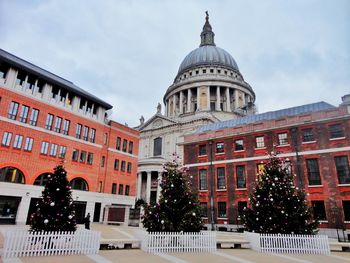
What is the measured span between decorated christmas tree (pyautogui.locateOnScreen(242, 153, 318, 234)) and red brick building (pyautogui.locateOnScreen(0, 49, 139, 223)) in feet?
51.9

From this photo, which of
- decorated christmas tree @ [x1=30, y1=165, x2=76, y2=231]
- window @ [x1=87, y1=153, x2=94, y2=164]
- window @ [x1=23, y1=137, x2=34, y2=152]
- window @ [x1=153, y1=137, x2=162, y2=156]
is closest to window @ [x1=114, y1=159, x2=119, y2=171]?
window @ [x1=87, y1=153, x2=94, y2=164]

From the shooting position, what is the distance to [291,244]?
15.3 metres

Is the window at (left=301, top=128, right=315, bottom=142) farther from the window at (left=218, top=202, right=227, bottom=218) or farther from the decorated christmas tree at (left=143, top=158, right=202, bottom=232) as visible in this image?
the decorated christmas tree at (left=143, top=158, right=202, bottom=232)

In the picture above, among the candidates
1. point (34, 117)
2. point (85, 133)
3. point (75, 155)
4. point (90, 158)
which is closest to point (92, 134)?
point (85, 133)

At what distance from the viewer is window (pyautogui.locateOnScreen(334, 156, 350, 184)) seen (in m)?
24.4

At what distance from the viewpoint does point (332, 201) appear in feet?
80.4

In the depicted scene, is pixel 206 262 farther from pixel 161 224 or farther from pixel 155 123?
pixel 155 123

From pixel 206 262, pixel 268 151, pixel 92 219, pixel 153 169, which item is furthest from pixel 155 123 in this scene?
pixel 206 262

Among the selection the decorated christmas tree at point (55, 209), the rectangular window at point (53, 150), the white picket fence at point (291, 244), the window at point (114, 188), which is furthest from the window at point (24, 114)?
the white picket fence at point (291, 244)

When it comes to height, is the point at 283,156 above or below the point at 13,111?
below

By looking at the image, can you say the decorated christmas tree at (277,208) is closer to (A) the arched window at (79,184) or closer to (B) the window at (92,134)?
(A) the arched window at (79,184)

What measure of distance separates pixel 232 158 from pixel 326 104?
13228 mm

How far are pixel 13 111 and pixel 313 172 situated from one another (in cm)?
3277

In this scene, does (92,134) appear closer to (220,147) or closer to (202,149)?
(202,149)
